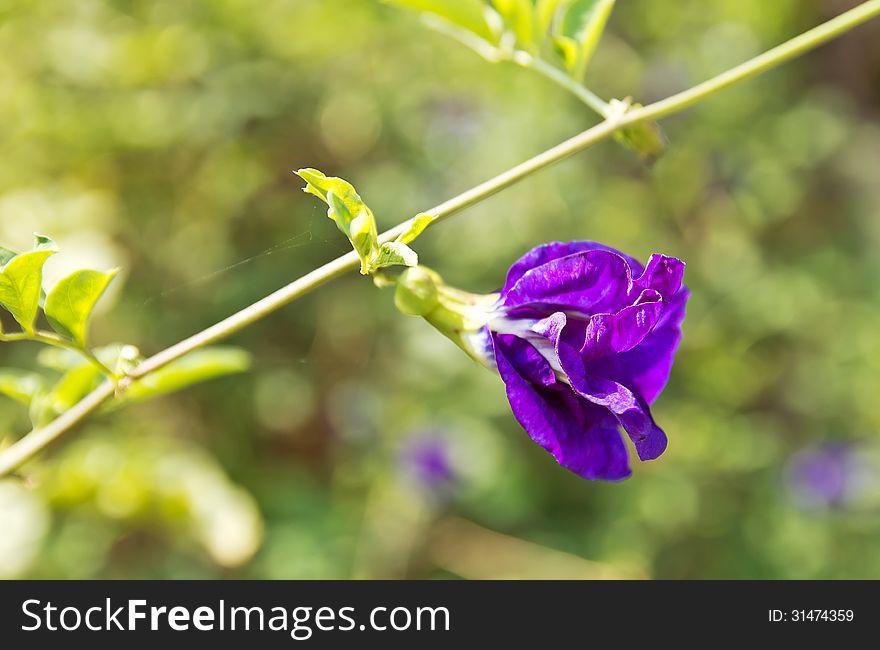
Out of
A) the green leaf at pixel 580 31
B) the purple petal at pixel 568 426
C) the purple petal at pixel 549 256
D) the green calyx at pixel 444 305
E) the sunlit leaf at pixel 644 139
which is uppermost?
the green leaf at pixel 580 31

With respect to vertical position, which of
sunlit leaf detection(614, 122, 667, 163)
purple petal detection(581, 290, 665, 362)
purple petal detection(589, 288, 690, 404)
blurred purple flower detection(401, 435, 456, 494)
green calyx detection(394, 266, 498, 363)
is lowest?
purple petal detection(581, 290, 665, 362)

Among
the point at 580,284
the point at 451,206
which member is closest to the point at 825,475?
the point at 580,284

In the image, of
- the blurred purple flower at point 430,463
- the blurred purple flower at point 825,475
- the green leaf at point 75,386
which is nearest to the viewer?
the green leaf at point 75,386

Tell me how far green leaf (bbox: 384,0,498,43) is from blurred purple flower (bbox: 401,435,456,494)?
1.76 m

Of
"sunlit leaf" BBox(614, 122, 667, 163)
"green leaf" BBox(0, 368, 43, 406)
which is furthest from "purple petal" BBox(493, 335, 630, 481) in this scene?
"green leaf" BBox(0, 368, 43, 406)

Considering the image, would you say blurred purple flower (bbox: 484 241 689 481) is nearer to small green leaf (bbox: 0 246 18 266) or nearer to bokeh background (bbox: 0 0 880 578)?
small green leaf (bbox: 0 246 18 266)

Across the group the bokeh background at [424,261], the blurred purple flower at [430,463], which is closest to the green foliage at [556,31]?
the bokeh background at [424,261]

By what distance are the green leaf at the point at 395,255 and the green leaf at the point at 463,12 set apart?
34cm

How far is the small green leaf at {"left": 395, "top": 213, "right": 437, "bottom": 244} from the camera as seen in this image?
598 millimetres

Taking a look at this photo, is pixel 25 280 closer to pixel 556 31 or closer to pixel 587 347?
pixel 587 347

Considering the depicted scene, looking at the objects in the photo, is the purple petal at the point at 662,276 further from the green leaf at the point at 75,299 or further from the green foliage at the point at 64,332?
the green leaf at the point at 75,299

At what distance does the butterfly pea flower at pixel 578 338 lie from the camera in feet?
2.14

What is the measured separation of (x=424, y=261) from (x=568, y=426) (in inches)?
70.7

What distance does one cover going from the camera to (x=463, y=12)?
86 centimetres
